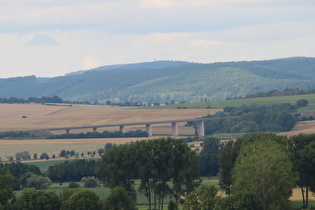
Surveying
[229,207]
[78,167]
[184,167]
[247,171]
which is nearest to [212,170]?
[78,167]

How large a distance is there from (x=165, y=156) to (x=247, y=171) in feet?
→ 57.8

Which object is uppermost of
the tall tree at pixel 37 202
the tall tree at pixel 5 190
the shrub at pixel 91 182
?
the tall tree at pixel 5 190

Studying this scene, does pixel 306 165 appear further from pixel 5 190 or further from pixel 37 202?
pixel 5 190

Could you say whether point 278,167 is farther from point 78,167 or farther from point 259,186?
point 78,167

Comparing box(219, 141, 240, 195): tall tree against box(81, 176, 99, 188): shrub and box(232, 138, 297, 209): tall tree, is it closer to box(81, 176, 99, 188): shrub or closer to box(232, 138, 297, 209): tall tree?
box(232, 138, 297, 209): tall tree

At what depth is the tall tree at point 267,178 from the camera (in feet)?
291

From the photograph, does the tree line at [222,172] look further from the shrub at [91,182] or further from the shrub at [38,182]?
the shrub at [38,182]

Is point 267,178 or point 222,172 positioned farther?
point 222,172

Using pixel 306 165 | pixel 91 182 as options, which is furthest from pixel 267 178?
pixel 91 182

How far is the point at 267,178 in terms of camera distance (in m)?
89.7

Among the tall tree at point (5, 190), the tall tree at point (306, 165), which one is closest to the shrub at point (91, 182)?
the tall tree at point (5, 190)

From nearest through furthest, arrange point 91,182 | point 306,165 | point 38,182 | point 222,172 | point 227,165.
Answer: point 306,165 < point 222,172 < point 227,165 < point 91,182 < point 38,182

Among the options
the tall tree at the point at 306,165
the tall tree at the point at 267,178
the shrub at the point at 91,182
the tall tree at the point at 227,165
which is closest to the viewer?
the tall tree at the point at 267,178

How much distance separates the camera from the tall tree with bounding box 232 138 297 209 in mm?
88812
